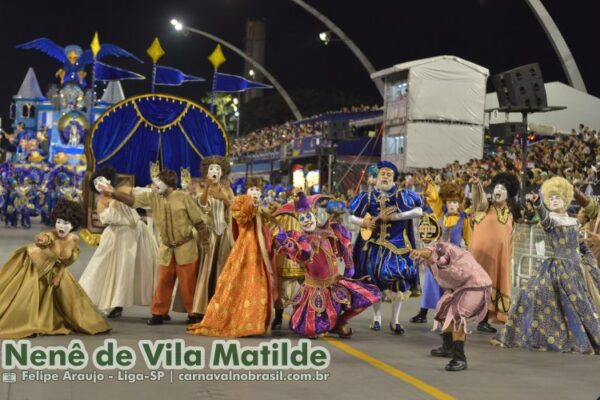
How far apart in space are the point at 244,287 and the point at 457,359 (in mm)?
2488

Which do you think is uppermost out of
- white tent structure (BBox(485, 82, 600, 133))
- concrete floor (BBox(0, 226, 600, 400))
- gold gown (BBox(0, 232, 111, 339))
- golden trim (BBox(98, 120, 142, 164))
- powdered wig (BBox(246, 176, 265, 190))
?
white tent structure (BBox(485, 82, 600, 133))

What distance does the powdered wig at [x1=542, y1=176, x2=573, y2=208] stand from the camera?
936 centimetres

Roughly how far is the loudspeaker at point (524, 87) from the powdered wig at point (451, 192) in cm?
484

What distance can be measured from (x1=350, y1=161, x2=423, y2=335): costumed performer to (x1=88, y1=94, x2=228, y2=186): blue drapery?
6645mm

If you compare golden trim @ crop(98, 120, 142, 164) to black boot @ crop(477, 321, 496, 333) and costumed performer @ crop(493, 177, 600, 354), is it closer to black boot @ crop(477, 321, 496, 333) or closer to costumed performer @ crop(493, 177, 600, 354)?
black boot @ crop(477, 321, 496, 333)

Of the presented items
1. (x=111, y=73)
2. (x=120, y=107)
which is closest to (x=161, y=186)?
(x=120, y=107)

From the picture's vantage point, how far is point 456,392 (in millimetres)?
6957

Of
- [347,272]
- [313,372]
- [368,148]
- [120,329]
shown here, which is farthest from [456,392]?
[368,148]

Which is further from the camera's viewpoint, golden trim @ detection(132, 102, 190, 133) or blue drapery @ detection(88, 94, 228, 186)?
golden trim @ detection(132, 102, 190, 133)

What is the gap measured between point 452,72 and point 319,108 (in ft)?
158

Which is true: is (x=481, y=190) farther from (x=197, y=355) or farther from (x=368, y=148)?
(x=368, y=148)

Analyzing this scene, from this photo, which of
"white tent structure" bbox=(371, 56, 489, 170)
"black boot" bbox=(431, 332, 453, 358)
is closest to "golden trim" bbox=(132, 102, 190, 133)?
"black boot" bbox=(431, 332, 453, 358)

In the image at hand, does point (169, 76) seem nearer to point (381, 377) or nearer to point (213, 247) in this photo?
point (213, 247)

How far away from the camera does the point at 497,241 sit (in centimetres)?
1060
